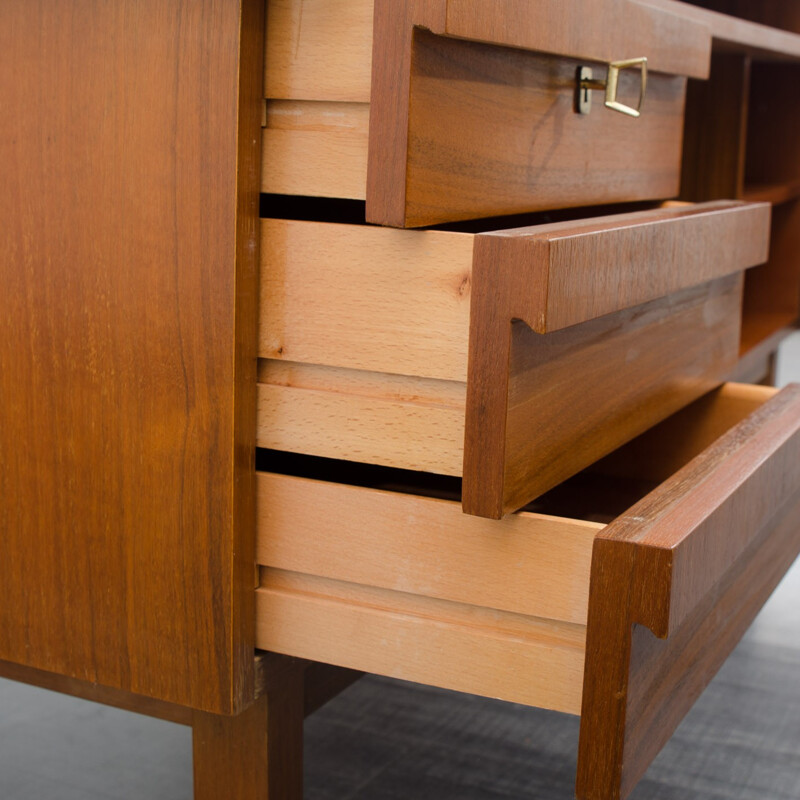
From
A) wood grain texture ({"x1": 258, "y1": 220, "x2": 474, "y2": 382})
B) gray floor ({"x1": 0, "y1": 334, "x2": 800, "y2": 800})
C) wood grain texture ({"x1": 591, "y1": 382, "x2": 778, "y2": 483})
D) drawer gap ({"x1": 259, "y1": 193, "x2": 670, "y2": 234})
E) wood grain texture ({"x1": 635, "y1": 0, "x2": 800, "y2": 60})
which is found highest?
wood grain texture ({"x1": 635, "y1": 0, "x2": 800, "y2": 60})

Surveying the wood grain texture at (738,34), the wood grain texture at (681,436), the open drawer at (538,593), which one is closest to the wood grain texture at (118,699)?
the open drawer at (538,593)

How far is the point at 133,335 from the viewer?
699 millimetres

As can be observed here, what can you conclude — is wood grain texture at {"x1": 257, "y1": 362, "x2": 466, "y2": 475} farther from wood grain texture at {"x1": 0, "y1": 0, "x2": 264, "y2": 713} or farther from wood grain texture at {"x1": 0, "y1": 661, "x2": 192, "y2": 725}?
wood grain texture at {"x1": 0, "y1": 661, "x2": 192, "y2": 725}

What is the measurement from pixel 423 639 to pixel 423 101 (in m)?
0.31

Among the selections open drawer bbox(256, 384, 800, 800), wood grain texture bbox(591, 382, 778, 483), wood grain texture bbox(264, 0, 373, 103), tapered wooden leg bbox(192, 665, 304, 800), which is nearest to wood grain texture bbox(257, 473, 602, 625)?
open drawer bbox(256, 384, 800, 800)

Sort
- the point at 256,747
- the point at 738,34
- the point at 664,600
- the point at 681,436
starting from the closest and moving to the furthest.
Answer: the point at 664,600
the point at 256,747
the point at 681,436
the point at 738,34

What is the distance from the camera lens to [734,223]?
37.5 inches

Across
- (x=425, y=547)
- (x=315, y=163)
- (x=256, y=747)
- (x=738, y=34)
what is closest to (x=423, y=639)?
(x=425, y=547)

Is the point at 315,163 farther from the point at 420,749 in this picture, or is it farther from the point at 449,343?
the point at 420,749

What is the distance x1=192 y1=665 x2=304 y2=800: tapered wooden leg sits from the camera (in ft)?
2.55

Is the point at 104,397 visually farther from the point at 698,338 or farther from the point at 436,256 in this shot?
the point at 698,338

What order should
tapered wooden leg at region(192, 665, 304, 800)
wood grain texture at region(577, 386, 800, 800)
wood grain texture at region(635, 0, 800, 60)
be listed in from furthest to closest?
wood grain texture at region(635, 0, 800, 60) < tapered wooden leg at region(192, 665, 304, 800) < wood grain texture at region(577, 386, 800, 800)

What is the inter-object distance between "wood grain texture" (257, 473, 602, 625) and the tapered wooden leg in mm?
112

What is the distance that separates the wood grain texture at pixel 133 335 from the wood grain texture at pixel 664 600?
0.74ft
